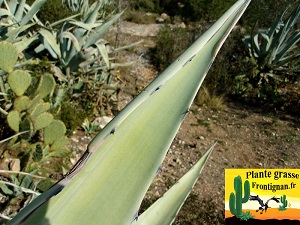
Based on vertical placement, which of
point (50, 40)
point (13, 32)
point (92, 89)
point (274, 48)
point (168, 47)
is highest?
point (274, 48)

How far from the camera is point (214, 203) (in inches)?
103

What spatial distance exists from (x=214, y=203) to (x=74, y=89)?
1.70 meters

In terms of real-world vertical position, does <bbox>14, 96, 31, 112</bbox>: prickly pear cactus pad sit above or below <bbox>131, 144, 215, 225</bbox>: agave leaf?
above

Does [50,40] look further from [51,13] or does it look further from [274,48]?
[274,48]

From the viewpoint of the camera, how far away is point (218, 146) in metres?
3.44

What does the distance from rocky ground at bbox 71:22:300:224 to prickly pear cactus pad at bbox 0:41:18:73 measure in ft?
2.99

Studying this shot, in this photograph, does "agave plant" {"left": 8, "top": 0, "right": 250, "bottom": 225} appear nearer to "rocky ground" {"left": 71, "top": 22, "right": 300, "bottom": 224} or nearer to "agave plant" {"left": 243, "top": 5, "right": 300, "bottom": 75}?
"rocky ground" {"left": 71, "top": 22, "right": 300, "bottom": 224}

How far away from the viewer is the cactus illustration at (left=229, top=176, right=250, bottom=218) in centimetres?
147

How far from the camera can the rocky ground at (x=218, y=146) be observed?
2611 mm

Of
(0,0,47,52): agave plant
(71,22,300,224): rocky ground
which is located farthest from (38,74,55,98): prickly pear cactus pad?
(71,22,300,224): rocky ground

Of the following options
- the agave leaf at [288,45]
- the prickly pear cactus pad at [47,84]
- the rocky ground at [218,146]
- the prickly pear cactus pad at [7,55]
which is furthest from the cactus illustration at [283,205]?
the agave leaf at [288,45]

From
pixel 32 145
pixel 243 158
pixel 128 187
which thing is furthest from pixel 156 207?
pixel 243 158

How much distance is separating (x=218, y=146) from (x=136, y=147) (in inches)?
121

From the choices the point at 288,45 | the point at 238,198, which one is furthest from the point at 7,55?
the point at 288,45
